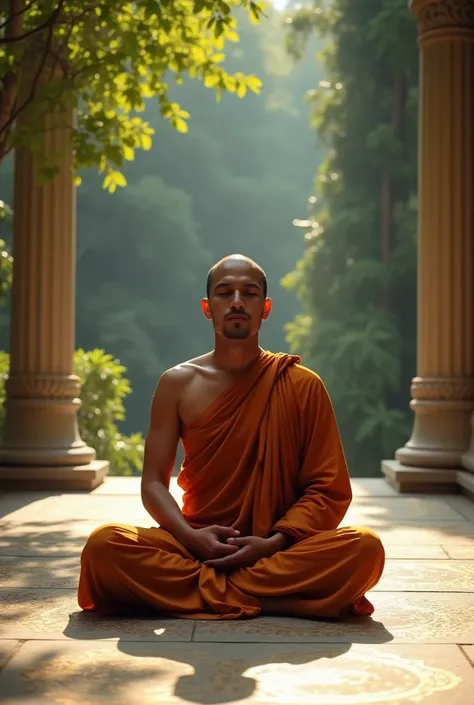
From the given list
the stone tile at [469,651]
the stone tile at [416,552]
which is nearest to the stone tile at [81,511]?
the stone tile at [416,552]

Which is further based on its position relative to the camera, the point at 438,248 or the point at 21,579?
the point at 438,248

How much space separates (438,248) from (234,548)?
18.1 ft

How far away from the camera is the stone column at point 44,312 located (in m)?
9.34

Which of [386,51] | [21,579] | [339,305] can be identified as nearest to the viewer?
[21,579]

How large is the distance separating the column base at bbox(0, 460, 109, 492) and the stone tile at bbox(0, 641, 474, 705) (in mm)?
5226

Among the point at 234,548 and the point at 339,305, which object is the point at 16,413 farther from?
the point at 339,305

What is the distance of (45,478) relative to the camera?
908 centimetres

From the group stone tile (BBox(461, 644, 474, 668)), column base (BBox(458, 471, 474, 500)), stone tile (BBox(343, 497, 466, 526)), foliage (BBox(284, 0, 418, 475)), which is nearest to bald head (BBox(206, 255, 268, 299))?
stone tile (BBox(461, 644, 474, 668))

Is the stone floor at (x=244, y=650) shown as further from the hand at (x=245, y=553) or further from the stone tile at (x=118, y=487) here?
the stone tile at (x=118, y=487)

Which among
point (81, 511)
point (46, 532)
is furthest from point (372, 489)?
point (46, 532)

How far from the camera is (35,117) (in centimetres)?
911

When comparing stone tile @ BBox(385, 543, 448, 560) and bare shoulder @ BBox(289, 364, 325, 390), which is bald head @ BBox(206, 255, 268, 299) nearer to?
bare shoulder @ BBox(289, 364, 325, 390)

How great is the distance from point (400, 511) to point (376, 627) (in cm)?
372

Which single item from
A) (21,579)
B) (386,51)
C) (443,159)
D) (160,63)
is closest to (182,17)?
(160,63)
